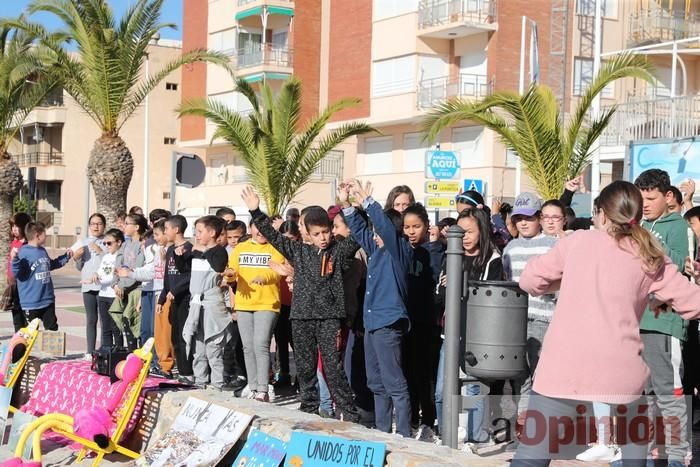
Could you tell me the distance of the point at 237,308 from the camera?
9.89 metres

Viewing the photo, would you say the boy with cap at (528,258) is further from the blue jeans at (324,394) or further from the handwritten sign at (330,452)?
the blue jeans at (324,394)

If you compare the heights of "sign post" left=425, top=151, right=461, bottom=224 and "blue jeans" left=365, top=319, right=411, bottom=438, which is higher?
"sign post" left=425, top=151, right=461, bottom=224

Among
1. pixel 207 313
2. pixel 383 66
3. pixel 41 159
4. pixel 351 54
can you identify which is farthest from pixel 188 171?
pixel 41 159

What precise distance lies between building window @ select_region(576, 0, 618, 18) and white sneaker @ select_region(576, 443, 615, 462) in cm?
3262

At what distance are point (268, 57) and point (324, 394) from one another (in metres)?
38.6

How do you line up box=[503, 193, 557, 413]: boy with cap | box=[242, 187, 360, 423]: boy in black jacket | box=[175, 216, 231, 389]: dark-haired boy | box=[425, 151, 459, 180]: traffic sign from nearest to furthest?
box=[503, 193, 557, 413]: boy with cap → box=[242, 187, 360, 423]: boy in black jacket → box=[175, 216, 231, 389]: dark-haired boy → box=[425, 151, 459, 180]: traffic sign

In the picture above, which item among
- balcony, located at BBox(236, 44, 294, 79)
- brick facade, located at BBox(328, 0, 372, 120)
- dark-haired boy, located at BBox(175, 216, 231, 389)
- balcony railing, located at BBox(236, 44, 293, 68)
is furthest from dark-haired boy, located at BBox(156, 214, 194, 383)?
balcony railing, located at BBox(236, 44, 293, 68)

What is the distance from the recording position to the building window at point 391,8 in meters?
39.0

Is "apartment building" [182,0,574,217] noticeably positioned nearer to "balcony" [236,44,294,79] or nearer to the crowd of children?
"balcony" [236,44,294,79]

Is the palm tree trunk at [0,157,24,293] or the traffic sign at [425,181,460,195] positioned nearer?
the traffic sign at [425,181,460,195]

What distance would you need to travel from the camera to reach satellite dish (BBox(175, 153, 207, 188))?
46.7 ft

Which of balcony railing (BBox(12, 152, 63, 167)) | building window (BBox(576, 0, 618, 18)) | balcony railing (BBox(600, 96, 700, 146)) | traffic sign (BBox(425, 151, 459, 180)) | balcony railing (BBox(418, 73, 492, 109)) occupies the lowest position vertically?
traffic sign (BBox(425, 151, 459, 180))

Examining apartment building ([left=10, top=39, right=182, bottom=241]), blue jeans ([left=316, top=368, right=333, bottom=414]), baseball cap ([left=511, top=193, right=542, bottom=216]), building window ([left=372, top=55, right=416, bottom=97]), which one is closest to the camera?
baseball cap ([left=511, top=193, right=542, bottom=216])

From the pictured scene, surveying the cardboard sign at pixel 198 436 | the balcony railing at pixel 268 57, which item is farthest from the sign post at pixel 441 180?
the balcony railing at pixel 268 57
